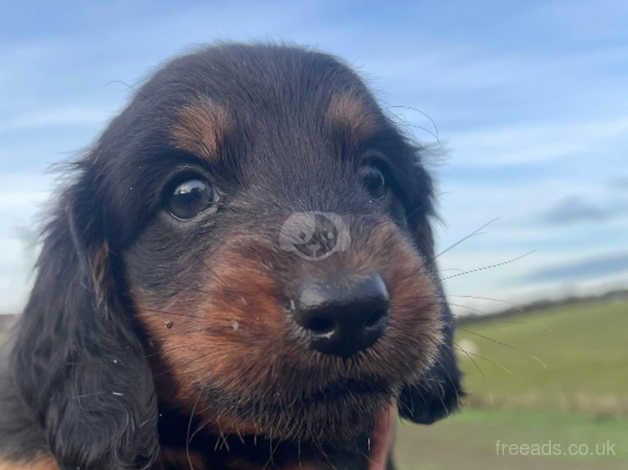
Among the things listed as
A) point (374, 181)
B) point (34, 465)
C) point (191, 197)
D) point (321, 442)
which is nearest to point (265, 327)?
point (191, 197)

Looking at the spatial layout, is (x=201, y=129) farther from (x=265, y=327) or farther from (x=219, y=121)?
(x=265, y=327)

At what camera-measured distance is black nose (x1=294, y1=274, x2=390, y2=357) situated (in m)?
2.51

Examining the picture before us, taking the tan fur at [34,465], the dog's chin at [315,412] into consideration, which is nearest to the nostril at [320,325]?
the dog's chin at [315,412]

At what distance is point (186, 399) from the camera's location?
10.5 ft

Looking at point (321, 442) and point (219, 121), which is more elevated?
point (219, 121)

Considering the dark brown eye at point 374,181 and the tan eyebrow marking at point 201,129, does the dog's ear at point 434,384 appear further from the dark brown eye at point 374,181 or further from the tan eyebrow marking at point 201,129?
the tan eyebrow marking at point 201,129

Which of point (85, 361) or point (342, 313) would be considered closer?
point (342, 313)

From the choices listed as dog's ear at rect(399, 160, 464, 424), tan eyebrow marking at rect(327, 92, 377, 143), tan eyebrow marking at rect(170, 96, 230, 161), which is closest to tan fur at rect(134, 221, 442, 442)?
tan eyebrow marking at rect(170, 96, 230, 161)

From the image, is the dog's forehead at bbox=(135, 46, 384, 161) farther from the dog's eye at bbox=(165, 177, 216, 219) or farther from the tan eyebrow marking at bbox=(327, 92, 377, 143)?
the dog's eye at bbox=(165, 177, 216, 219)

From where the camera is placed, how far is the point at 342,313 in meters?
2.51

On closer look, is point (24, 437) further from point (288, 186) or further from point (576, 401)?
point (576, 401)

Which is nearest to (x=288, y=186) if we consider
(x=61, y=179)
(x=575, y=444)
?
(x=61, y=179)

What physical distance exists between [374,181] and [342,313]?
4.19 ft

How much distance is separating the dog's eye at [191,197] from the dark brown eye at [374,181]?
2.29ft
